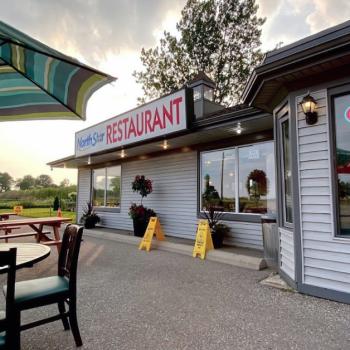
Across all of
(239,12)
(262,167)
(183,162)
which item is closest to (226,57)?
(239,12)

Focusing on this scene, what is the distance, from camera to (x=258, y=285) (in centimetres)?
387

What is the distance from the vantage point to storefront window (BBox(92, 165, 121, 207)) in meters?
9.77

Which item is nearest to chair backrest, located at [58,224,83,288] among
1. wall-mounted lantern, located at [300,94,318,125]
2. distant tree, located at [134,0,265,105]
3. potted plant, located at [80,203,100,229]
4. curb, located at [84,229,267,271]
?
wall-mounted lantern, located at [300,94,318,125]

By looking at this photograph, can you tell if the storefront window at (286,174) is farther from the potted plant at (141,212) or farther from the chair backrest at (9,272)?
the potted plant at (141,212)

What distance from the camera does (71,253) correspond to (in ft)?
8.05

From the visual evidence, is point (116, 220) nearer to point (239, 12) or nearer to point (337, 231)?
point (337, 231)

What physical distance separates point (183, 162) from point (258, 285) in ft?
14.0

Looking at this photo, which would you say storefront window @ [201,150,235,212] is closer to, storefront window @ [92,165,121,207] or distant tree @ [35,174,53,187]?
storefront window @ [92,165,121,207]

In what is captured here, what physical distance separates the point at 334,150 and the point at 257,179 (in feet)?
8.94

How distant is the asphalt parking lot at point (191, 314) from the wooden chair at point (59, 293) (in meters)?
0.25

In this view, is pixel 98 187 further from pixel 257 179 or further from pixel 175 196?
pixel 257 179

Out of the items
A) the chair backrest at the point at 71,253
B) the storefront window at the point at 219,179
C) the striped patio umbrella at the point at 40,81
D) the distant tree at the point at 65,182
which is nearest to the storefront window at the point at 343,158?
the striped patio umbrella at the point at 40,81

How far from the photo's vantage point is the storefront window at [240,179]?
19.1 feet

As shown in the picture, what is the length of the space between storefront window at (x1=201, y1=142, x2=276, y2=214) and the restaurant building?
0.9 inches
